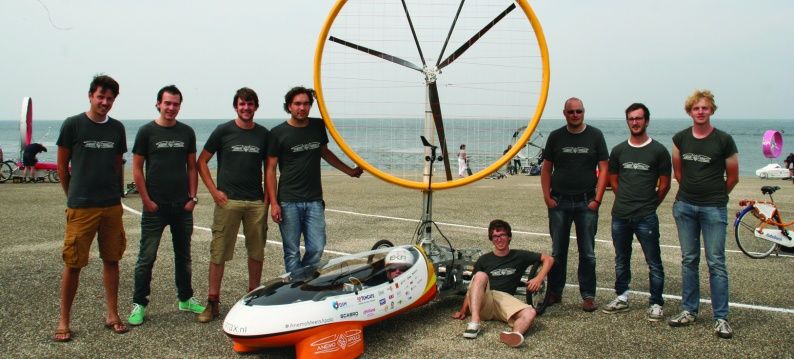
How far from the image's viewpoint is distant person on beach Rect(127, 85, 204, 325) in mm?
4551

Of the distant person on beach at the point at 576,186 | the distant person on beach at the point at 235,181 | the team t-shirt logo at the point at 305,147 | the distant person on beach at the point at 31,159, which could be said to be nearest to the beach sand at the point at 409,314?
the distant person on beach at the point at 576,186

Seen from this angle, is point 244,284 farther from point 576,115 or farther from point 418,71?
point 576,115

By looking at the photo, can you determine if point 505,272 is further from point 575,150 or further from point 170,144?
point 170,144

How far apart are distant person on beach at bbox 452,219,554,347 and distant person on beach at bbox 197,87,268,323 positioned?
1770 mm

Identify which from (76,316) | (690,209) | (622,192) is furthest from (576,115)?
(76,316)

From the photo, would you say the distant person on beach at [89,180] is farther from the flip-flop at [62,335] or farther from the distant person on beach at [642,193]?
the distant person on beach at [642,193]

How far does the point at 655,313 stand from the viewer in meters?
4.80

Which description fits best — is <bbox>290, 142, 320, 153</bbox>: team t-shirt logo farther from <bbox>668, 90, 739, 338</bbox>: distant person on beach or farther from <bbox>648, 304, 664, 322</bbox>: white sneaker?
<bbox>648, 304, 664, 322</bbox>: white sneaker

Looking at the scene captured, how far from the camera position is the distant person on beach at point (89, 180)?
4.20m

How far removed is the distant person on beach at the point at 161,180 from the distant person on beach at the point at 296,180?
0.66 meters

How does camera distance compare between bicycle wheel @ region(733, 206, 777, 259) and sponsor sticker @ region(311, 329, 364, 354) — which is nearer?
sponsor sticker @ region(311, 329, 364, 354)

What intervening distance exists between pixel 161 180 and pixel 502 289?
109 inches

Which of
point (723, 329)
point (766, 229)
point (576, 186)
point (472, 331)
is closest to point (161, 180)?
point (472, 331)

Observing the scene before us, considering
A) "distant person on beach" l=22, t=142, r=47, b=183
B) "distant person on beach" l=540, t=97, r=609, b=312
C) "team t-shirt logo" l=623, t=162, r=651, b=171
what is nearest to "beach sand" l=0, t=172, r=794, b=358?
"distant person on beach" l=540, t=97, r=609, b=312
